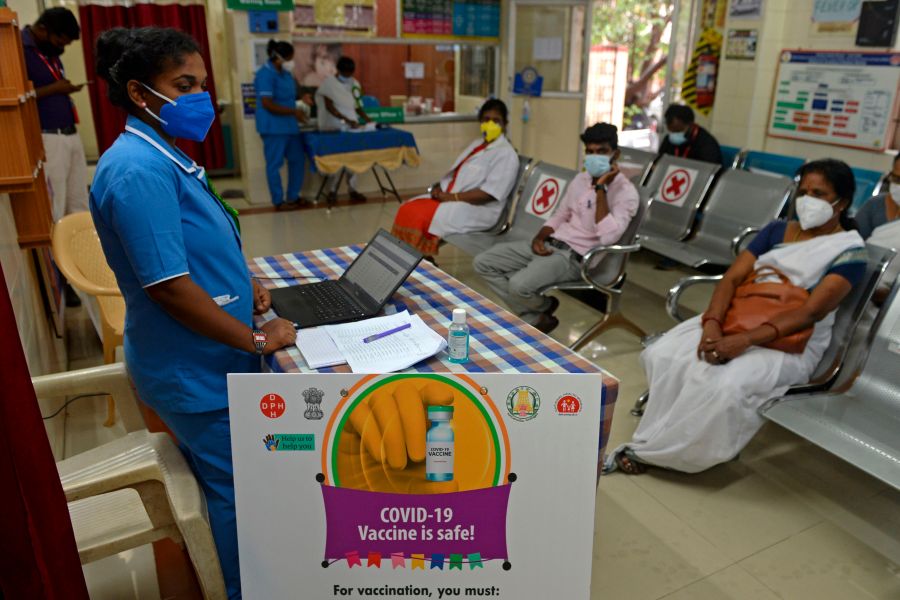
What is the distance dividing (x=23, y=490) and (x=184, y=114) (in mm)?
832

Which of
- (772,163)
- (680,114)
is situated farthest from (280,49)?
(772,163)

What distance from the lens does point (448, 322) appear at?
74.3 inches

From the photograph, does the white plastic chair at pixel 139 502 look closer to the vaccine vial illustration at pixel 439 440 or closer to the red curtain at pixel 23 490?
the red curtain at pixel 23 490

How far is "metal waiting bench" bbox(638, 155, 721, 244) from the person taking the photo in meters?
4.19

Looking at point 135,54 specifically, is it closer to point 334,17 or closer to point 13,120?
point 13,120

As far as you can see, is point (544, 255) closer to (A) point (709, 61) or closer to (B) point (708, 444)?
(B) point (708, 444)

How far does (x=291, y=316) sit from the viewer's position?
6.23ft

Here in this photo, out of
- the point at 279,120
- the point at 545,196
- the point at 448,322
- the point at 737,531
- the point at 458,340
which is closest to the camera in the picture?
the point at 458,340

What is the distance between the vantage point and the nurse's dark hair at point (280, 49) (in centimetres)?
613

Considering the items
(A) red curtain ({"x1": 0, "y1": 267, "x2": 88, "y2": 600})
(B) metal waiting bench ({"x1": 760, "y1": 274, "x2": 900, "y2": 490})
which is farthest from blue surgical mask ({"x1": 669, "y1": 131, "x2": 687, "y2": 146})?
(A) red curtain ({"x1": 0, "y1": 267, "x2": 88, "y2": 600})

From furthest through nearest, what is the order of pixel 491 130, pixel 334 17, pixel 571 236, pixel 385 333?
1. pixel 334 17
2. pixel 491 130
3. pixel 571 236
4. pixel 385 333

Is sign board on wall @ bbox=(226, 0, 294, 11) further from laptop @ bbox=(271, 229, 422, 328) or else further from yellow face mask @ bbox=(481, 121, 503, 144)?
laptop @ bbox=(271, 229, 422, 328)

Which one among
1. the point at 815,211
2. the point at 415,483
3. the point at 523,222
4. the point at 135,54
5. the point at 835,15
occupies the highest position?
the point at 835,15

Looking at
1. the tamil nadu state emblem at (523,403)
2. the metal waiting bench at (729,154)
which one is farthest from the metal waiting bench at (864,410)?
the metal waiting bench at (729,154)
